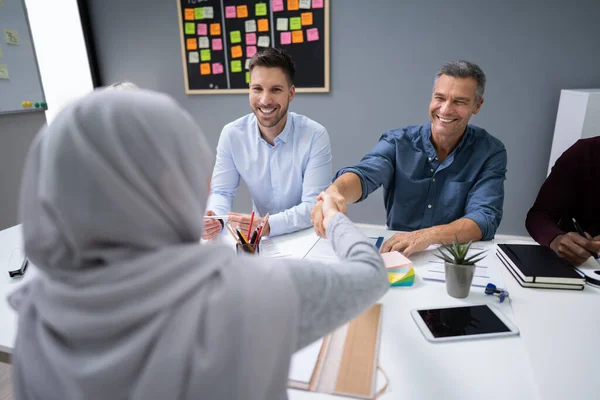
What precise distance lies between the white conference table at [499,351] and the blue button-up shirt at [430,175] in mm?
604

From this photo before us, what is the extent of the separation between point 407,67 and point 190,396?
2766 millimetres

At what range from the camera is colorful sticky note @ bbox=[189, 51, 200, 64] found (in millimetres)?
3162

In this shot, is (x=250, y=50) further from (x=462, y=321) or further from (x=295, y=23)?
(x=462, y=321)

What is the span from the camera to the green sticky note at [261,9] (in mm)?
→ 2841

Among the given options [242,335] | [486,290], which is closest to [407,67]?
[486,290]

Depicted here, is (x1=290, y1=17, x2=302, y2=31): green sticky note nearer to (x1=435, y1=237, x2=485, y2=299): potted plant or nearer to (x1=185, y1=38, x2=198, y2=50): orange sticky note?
(x1=185, y1=38, x2=198, y2=50): orange sticky note

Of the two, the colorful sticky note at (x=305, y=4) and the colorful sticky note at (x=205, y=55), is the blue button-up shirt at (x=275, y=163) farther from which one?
the colorful sticky note at (x=205, y=55)

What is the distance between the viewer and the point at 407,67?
273cm

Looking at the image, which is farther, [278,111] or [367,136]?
[367,136]

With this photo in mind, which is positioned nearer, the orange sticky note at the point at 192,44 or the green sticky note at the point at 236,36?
the green sticky note at the point at 236,36

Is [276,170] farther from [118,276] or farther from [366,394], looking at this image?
[118,276]

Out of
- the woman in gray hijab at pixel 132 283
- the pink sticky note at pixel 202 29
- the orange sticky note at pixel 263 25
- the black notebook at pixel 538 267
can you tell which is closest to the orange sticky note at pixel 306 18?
the orange sticky note at pixel 263 25

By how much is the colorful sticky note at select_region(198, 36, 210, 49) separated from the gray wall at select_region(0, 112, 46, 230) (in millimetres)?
1443

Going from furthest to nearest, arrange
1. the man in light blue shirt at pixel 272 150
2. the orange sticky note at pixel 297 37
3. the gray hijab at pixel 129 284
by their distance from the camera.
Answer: the orange sticky note at pixel 297 37, the man in light blue shirt at pixel 272 150, the gray hijab at pixel 129 284
